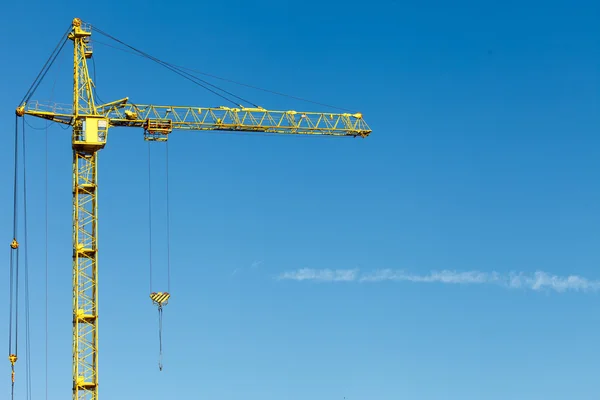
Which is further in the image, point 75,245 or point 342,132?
point 342,132

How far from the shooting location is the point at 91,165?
486ft

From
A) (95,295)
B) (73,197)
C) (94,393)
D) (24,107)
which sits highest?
(24,107)

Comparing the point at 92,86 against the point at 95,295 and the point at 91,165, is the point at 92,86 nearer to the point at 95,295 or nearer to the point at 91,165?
the point at 91,165

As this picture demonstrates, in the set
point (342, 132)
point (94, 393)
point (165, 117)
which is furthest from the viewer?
point (342, 132)

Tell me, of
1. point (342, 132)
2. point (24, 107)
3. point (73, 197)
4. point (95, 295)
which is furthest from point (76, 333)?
point (342, 132)

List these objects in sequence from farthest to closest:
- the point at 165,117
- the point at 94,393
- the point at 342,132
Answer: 1. the point at 342,132
2. the point at 165,117
3. the point at 94,393

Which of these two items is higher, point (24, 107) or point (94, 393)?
point (24, 107)

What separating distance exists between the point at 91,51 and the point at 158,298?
27380 millimetres

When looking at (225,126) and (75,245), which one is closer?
(75,245)

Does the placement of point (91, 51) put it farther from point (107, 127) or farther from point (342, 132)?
point (342, 132)

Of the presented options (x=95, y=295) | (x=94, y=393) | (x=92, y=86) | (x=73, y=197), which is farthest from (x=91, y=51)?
(x=94, y=393)

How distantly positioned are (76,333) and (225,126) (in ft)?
100

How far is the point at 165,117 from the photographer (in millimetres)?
156750

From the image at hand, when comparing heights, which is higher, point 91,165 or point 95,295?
point 91,165
